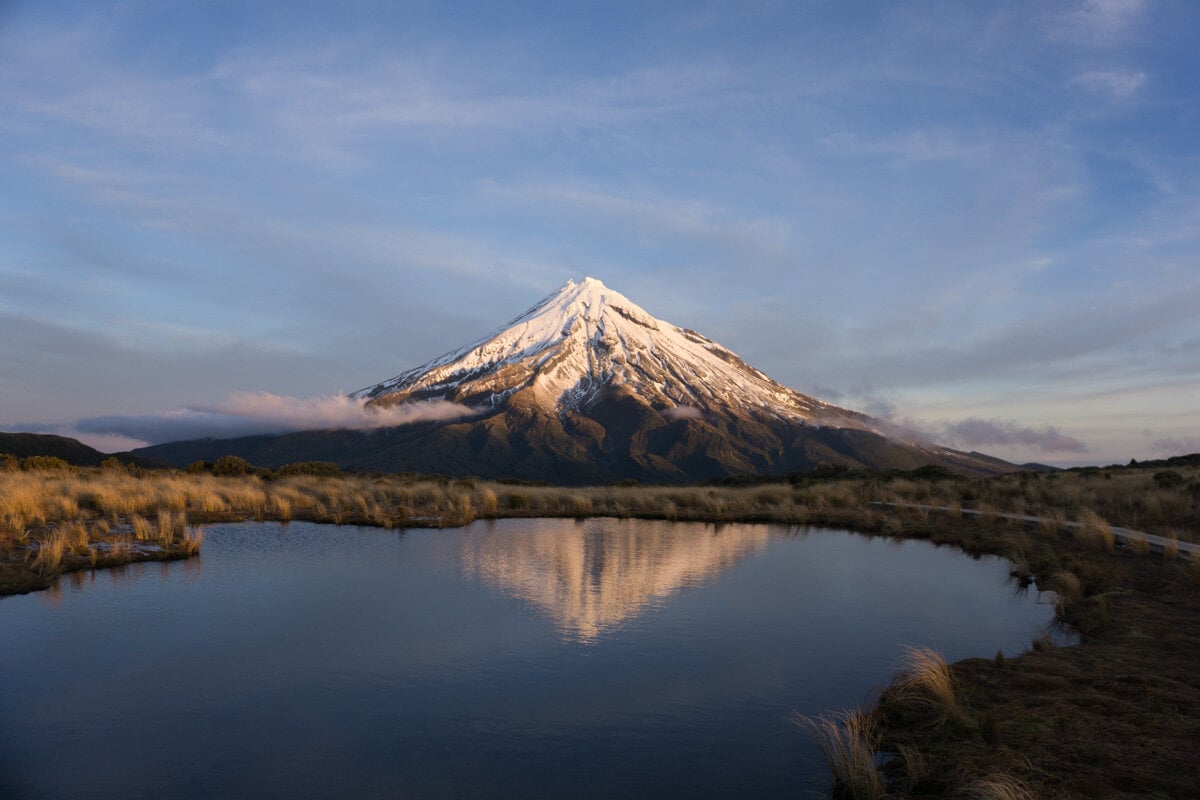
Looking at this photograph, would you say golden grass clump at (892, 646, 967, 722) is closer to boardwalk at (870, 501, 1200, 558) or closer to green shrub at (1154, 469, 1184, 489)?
boardwalk at (870, 501, 1200, 558)

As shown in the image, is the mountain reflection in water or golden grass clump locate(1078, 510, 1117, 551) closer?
the mountain reflection in water

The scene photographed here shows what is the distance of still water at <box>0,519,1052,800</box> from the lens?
267 inches

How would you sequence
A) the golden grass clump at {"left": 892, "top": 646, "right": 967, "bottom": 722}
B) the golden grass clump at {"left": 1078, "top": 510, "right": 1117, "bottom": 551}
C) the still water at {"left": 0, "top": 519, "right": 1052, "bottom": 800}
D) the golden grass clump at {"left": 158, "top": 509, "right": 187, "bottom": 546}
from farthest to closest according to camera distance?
the golden grass clump at {"left": 158, "top": 509, "right": 187, "bottom": 546} → the golden grass clump at {"left": 1078, "top": 510, "right": 1117, "bottom": 551} → the golden grass clump at {"left": 892, "top": 646, "right": 967, "bottom": 722} → the still water at {"left": 0, "top": 519, "right": 1052, "bottom": 800}

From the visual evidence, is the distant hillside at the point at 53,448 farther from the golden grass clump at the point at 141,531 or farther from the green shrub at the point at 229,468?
the golden grass clump at the point at 141,531

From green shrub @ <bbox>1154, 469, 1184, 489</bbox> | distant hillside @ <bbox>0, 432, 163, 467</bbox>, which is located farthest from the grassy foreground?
distant hillside @ <bbox>0, 432, 163, 467</bbox>

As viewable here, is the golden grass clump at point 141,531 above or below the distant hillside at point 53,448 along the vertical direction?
below

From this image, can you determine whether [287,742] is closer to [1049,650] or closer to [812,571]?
[1049,650]

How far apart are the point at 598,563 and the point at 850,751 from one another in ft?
39.0


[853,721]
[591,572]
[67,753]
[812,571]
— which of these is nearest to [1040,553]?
[812,571]

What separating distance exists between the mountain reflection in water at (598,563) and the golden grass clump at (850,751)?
433cm

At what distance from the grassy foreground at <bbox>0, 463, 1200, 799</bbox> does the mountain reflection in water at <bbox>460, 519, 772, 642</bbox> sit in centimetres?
454

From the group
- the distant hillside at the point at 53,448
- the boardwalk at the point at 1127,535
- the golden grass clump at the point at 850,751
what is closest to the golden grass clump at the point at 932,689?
the golden grass clump at the point at 850,751

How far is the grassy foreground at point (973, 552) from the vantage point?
653cm

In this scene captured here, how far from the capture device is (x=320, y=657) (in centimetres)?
992
